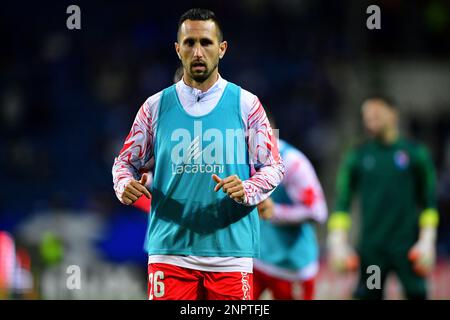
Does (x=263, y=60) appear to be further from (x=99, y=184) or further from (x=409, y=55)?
(x=99, y=184)

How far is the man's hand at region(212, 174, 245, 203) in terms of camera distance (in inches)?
191

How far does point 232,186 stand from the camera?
15.9 feet

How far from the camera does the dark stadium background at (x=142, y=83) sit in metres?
13.9

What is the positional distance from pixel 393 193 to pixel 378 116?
0.69m

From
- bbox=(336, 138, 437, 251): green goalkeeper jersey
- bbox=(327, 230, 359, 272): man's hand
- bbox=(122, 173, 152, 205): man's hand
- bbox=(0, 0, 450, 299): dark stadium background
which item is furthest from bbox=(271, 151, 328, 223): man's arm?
bbox=(0, 0, 450, 299): dark stadium background

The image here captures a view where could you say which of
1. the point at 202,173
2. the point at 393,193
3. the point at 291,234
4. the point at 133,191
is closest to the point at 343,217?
the point at 393,193

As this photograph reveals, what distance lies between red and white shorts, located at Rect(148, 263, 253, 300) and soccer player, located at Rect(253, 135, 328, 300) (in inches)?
97.1

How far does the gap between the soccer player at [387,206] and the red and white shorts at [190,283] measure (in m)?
3.22

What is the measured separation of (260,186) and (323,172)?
10.4 m

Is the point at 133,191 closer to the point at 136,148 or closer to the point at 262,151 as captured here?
the point at 136,148

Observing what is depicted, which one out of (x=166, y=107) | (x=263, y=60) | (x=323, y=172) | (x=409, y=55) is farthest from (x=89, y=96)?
(x=166, y=107)

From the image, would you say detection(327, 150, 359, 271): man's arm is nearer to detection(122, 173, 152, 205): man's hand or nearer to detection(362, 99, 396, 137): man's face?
detection(362, 99, 396, 137): man's face

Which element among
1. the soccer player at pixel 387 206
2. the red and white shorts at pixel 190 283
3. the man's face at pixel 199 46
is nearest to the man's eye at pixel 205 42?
the man's face at pixel 199 46

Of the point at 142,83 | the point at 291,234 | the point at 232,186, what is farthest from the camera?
the point at 142,83
